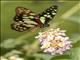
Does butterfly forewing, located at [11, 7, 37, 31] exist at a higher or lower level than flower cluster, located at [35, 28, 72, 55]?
higher

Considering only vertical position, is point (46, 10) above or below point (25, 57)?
above

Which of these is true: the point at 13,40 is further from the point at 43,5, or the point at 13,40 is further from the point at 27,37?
the point at 43,5

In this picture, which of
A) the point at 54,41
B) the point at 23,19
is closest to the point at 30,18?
the point at 23,19

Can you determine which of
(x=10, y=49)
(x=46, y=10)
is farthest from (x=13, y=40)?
(x=46, y=10)

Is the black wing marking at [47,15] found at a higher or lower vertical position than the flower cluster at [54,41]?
higher

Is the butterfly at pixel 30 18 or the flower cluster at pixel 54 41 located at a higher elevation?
the butterfly at pixel 30 18
